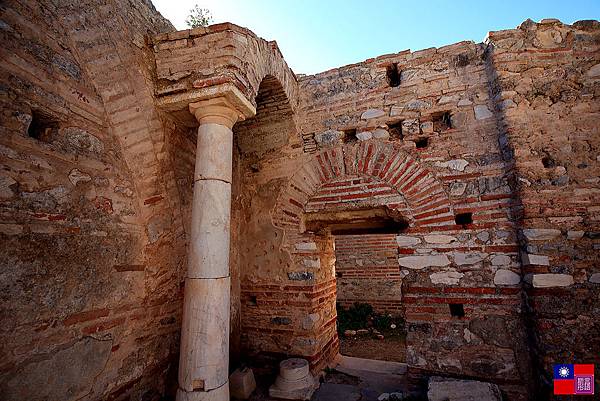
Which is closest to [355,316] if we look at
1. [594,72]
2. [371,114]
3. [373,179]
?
[373,179]

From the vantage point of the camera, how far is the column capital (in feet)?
9.62

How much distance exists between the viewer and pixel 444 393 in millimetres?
2885

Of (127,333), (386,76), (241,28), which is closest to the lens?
(127,333)

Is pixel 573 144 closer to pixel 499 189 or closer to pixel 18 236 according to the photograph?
pixel 499 189

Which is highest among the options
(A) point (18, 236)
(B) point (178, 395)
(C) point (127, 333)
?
(A) point (18, 236)

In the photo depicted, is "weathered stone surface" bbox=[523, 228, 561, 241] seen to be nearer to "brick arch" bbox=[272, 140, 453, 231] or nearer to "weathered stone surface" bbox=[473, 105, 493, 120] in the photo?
"brick arch" bbox=[272, 140, 453, 231]

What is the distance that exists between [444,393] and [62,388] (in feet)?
10.8

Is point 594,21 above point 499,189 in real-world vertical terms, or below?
above

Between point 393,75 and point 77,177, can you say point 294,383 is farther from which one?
point 393,75

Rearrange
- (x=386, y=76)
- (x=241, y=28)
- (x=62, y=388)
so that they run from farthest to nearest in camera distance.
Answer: (x=386, y=76), (x=241, y=28), (x=62, y=388)

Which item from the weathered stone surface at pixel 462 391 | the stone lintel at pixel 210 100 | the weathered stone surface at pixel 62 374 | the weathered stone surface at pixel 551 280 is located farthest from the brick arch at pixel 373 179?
the weathered stone surface at pixel 62 374

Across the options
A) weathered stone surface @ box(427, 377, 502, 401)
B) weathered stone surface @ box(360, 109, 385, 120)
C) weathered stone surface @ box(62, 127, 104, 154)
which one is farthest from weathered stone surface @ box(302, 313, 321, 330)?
weathered stone surface @ box(62, 127, 104, 154)

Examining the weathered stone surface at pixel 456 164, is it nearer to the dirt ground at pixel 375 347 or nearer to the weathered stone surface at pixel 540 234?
the weathered stone surface at pixel 540 234

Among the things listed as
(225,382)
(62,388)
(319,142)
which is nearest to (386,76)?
(319,142)
